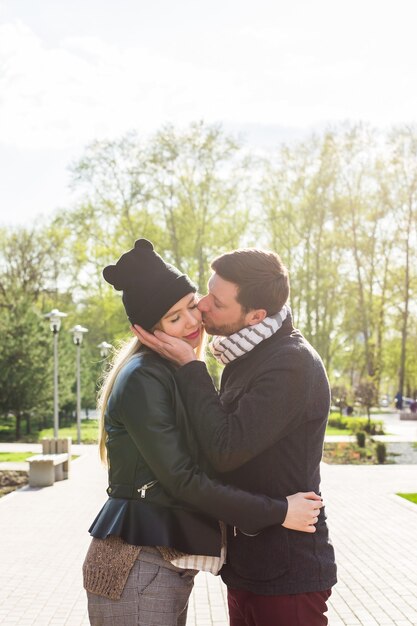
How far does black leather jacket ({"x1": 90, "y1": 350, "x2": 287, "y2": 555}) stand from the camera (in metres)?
2.67

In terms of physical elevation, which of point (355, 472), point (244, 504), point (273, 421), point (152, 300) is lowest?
point (355, 472)

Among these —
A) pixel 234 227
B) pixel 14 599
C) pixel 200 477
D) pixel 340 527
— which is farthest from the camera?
pixel 234 227

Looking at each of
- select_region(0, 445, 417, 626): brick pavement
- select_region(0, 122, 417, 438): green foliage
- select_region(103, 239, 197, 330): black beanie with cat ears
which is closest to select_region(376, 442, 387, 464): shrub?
select_region(0, 445, 417, 626): brick pavement

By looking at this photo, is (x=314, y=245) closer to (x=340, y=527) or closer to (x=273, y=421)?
(x=340, y=527)

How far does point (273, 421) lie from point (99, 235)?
34.7 metres

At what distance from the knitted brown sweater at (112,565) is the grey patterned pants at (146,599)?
0.07 ft

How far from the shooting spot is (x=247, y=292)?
292 cm

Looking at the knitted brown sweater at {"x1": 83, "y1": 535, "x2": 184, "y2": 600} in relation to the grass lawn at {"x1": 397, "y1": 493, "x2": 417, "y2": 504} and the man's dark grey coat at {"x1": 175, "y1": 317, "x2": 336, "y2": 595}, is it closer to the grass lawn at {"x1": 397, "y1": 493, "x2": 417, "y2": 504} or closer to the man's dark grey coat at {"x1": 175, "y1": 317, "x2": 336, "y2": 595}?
the man's dark grey coat at {"x1": 175, "y1": 317, "x2": 336, "y2": 595}

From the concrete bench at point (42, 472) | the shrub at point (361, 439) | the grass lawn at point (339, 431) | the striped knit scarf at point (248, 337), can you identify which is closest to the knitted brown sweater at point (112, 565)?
the striped knit scarf at point (248, 337)

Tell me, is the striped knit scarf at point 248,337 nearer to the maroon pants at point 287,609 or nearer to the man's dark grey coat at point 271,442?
the man's dark grey coat at point 271,442

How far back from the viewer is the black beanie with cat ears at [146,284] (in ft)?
9.61

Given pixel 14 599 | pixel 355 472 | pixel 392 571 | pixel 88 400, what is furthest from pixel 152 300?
pixel 88 400

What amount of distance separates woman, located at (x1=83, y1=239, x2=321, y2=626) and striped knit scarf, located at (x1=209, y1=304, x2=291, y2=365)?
0.79 feet

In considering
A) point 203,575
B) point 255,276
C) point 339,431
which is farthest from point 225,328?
point 339,431
